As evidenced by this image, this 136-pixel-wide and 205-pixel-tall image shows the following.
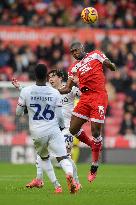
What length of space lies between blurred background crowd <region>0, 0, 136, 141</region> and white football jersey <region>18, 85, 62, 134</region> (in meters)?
11.6

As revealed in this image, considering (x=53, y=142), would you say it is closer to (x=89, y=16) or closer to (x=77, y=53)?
(x=77, y=53)

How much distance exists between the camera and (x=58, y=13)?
30.1 metres

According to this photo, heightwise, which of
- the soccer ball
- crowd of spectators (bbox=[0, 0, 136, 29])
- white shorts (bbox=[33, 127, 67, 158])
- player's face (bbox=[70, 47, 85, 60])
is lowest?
white shorts (bbox=[33, 127, 67, 158])

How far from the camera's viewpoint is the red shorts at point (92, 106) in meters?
14.9

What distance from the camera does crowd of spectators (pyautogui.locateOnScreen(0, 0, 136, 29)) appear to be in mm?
29359

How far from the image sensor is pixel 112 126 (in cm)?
2486

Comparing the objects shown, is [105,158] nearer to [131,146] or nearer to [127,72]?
[131,146]

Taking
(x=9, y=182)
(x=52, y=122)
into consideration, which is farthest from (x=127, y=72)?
(x=52, y=122)

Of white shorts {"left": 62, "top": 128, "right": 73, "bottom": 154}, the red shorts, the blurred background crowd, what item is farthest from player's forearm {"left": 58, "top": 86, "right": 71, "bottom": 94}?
the blurred background crowd

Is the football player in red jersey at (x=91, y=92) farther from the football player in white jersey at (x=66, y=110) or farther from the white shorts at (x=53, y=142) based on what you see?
the white shorts at (x=53, y=142)

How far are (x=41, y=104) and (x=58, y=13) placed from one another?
17792 millimetres

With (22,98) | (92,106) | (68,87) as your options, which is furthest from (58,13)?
(22,98)

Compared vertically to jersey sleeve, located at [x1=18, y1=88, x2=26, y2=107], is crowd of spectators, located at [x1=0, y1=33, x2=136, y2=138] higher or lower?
higher

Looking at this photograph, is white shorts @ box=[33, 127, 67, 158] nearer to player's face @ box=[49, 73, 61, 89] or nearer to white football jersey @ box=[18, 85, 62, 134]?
white football jersey @ box=[18, 85, 62, 134]
